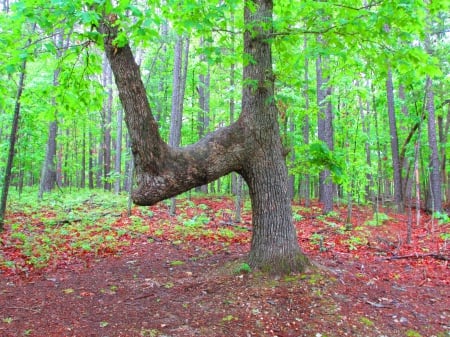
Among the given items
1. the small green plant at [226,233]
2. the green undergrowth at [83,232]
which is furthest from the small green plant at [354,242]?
the small green plant at [226,233]

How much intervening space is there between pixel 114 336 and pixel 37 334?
0.90m

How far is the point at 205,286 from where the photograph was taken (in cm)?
503

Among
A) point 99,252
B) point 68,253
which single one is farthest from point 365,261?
point 68,253

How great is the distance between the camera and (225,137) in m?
5.11

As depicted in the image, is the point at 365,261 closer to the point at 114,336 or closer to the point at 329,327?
the point at 329,327

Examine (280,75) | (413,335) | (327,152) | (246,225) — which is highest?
(280,75)

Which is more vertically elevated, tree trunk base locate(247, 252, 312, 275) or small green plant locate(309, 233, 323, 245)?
tree trunk base locate(247, 252, 312, 275)

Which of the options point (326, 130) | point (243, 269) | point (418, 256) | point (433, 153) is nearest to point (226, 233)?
point (243, 269)

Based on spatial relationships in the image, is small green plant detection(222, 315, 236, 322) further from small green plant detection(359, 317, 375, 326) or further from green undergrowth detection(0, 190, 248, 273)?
green undergrowth detection(0, 190, 248, 273)

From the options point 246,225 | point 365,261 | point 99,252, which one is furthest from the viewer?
point 246,225

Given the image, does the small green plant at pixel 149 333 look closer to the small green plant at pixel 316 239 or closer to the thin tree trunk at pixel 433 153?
the small green plant at pixel 316 239

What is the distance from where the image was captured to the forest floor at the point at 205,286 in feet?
13.0

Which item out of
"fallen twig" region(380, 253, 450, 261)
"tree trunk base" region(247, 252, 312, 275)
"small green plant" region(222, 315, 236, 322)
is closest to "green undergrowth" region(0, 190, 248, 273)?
"tree trunk base" region(247, 252, 312, 275)

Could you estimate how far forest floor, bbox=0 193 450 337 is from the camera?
395 centimetres
